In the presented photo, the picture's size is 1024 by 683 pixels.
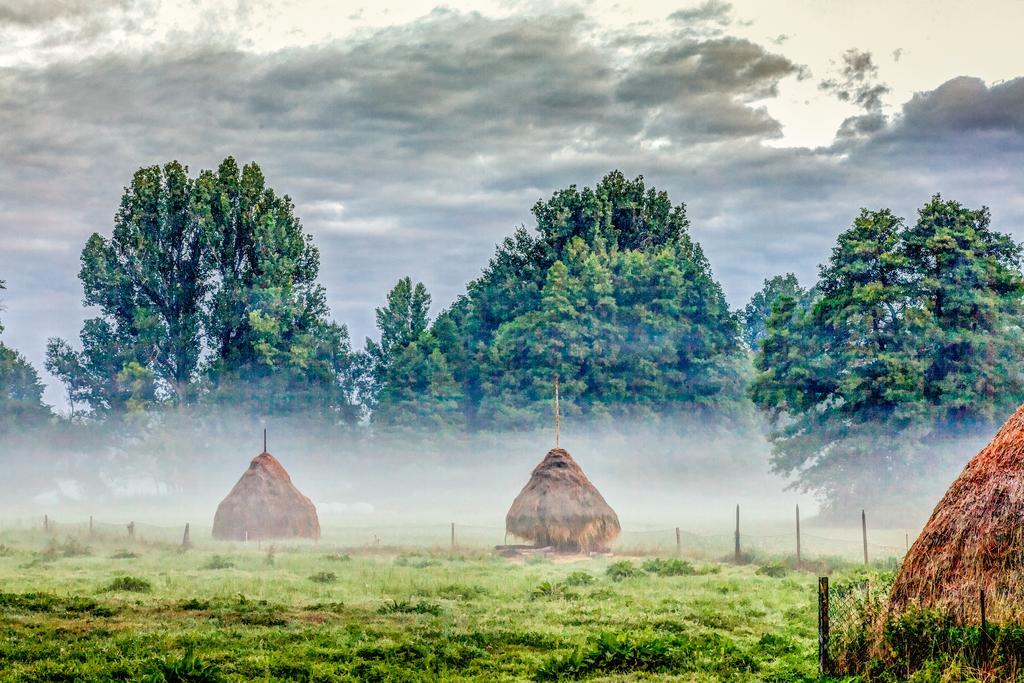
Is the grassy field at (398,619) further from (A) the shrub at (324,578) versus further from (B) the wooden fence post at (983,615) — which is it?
Answer: (B) the wooden fence post at (983,615)

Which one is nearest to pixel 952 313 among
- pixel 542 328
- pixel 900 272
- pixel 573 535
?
pixel 900 272

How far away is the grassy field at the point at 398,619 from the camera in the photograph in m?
16.0

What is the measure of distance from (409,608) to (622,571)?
7.70 m

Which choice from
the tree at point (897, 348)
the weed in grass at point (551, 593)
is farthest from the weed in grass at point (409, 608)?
the tree at point (897, 348)

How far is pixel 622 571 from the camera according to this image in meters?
27.8

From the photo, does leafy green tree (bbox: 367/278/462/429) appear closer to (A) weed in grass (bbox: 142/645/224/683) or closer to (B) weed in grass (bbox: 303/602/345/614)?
(B) weed in grass (bbox: 303/602/345/614)

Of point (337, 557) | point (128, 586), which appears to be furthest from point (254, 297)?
point (128, 586)

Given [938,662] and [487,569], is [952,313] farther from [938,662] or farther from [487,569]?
[938,662]

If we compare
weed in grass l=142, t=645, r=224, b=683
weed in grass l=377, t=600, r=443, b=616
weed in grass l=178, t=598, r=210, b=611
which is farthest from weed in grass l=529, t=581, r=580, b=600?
weed in grass l=142, t=645, r=224, b=683

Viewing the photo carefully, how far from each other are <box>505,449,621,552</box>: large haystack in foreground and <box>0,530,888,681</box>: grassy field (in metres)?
2.87

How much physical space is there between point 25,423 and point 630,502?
37120mm

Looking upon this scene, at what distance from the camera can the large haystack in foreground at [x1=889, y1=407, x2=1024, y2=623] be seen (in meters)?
13.2

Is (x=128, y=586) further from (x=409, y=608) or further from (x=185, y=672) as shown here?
(x=185, y=672)

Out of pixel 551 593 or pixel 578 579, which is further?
pixel 578 579
